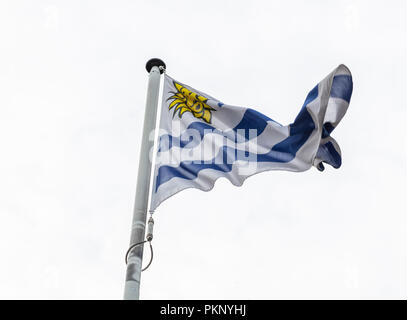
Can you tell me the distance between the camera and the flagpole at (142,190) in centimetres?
749

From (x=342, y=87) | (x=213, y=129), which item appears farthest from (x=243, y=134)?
(x=342, y=87)

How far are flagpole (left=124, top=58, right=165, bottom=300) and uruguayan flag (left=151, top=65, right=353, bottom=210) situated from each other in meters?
0.41

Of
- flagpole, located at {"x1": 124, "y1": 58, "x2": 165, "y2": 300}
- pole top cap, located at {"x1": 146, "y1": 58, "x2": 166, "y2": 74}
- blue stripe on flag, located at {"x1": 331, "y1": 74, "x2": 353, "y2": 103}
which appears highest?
pole top cap, located at {"x1": 146, "y1": 58, "x2": 166, "y2": 74}

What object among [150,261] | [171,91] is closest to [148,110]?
[171,91]

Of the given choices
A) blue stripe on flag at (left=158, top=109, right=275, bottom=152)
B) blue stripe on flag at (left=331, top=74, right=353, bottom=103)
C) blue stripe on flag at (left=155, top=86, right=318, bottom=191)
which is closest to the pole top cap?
blue stripe on flag at (left=158, top=109, right=275, bottom=152)

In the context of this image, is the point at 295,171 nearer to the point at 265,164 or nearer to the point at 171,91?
the point at 265,164

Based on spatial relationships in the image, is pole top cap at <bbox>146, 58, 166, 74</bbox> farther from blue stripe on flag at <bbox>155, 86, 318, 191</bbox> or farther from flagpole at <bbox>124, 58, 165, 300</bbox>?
blue stripe on flag at <bbox>155, 86, 318, 191</bbox>

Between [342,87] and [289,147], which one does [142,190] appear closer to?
[289,147]

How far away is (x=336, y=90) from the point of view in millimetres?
10125

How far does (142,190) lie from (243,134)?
2.60m

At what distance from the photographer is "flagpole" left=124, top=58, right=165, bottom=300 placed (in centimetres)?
749

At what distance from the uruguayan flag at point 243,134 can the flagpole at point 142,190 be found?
0.41 meters

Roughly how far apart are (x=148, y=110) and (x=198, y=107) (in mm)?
1205

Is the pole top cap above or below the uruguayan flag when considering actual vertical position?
above
